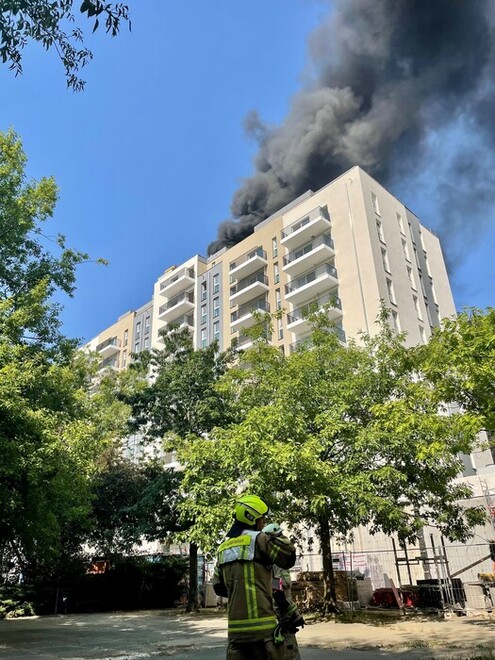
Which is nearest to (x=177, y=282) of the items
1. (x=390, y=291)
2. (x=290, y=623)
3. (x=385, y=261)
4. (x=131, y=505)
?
(x=385, y=261)

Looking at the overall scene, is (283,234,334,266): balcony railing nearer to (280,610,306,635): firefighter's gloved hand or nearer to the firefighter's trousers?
(280,610,306,635): firefighter's gloved hand

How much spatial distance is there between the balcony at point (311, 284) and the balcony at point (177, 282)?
15.1 m

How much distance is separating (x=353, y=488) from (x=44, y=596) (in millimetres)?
16568

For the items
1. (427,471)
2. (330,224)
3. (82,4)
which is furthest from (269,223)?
(82,4)

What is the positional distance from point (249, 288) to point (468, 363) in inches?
1372

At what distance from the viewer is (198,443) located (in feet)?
47.8

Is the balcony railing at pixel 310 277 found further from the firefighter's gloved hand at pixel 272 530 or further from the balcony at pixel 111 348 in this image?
the firefighter's gloved hand at pixel 272 530

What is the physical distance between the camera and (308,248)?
40.9 meters

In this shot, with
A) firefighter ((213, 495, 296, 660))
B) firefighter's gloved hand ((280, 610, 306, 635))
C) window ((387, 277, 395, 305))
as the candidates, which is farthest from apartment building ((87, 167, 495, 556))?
firefighter ((213, 495, 296, 660))

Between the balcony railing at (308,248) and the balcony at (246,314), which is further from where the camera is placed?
the balcony at (246,314)

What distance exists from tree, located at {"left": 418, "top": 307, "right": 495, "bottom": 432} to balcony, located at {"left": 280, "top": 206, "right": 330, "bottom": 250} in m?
28.5

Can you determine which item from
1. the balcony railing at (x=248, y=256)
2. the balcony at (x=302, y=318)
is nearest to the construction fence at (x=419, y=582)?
the balcony at (x=302, y=318)

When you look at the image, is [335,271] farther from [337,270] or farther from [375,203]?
[375,203]

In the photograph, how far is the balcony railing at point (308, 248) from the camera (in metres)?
38.9
